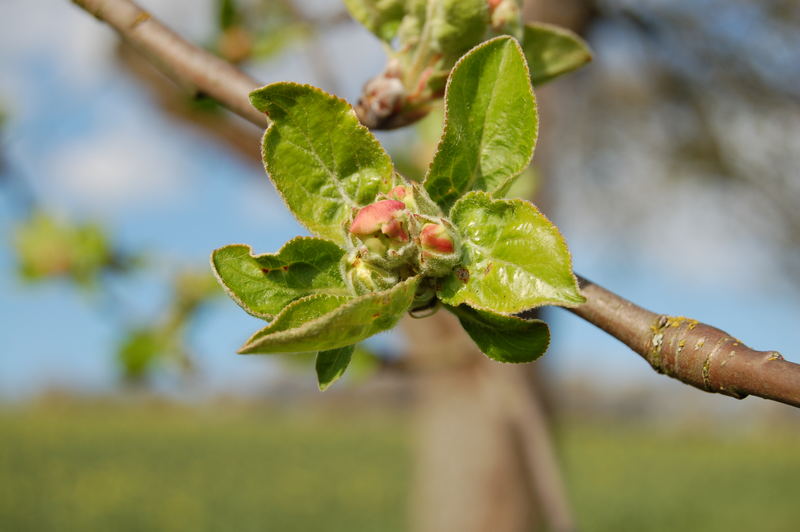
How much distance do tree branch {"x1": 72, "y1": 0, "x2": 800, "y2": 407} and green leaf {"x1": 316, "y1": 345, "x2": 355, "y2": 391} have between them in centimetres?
15

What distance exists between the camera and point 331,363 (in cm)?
46

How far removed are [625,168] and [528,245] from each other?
5120mm

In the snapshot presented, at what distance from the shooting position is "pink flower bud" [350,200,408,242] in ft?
1.36

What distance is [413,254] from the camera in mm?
434

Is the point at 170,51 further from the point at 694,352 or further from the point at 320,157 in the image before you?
the point at 694,352

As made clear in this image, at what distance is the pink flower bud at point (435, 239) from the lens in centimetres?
43

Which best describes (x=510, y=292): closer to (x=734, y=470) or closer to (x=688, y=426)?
(x=734, y=470)

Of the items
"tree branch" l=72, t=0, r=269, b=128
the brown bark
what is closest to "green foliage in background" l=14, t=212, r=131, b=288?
the brown bark

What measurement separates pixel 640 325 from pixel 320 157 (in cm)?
23

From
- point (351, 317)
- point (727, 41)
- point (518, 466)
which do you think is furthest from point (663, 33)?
point (351, 317)

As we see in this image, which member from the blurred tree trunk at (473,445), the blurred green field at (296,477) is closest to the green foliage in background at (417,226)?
the blurred tree trunk at (473,445)

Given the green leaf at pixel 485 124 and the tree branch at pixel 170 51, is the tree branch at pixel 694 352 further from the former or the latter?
the tree branch at pixel 170 51

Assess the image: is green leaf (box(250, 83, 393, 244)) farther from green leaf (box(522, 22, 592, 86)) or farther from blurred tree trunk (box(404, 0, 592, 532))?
blurred tree trunk (box(404, 0, 592, 532))

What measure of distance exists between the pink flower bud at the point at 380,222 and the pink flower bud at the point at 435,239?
0.01m
